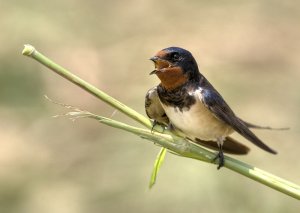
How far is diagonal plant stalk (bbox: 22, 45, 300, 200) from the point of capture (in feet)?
3.38

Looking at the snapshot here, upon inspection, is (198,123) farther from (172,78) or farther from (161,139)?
(161,139)

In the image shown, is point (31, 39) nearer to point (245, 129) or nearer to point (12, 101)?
point (12, 101)

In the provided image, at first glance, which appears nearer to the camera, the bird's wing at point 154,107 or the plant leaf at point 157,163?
the plant leaf at point 157,163

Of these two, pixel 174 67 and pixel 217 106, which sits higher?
pixel 174 67

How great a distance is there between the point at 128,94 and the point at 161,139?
553 centimetres

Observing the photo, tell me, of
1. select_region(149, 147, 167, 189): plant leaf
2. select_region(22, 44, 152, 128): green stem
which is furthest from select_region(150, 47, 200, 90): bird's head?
select_region(22, 44, 152, 128): green stem

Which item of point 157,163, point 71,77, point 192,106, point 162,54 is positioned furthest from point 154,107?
point 71,77

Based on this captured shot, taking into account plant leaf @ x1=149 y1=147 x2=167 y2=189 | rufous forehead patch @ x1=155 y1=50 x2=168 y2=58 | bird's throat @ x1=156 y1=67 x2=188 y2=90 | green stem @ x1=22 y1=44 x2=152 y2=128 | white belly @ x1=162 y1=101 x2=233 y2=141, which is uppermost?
green stem @ x1=22 y1=44 x2=152 y2=128

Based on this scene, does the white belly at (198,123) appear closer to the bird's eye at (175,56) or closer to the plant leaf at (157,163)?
the bird's eye at (175,56)

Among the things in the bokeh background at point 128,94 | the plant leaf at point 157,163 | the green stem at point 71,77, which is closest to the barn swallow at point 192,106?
the plant leaf at point 157,163

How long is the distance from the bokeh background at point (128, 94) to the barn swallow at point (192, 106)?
83.0 inches

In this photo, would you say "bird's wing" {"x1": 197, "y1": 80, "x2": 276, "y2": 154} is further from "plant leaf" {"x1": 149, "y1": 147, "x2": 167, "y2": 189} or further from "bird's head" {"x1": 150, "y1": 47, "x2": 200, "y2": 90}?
"plant leaf" {"x1": 149, "y1": 147, "x2": 167, "y2": 189}

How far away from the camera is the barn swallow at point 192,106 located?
6.02 feet

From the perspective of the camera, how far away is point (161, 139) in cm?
116
